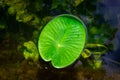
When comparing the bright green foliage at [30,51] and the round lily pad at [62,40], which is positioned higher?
the round lily pad at [62,40]

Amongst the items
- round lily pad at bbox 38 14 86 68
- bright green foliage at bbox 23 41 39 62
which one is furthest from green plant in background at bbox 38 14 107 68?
bright green foliage at bbox 23 41 39 62

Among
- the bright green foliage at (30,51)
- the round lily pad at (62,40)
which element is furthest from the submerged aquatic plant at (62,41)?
the bright green foliage at (30,51)

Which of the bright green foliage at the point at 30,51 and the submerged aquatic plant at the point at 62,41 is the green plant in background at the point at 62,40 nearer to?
the submerged aquatic plant at the point at 62,41

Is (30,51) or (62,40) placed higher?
(62,40)

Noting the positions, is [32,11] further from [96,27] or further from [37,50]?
[96,27]

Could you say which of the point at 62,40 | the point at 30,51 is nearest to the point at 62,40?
the point at 62,40

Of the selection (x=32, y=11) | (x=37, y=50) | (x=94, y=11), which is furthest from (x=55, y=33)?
(x=94, y=11)

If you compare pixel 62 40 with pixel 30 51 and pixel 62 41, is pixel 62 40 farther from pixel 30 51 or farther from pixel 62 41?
pixel 30 51

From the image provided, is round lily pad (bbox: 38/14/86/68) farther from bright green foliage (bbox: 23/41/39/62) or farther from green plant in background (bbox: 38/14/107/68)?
bright green foliage (bbox: 23/41/39/62)
